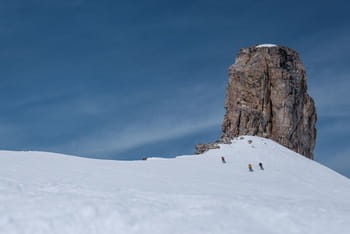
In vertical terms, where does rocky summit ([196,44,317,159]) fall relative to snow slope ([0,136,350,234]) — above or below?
above

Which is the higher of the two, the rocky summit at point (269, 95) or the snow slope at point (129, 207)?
the rocky summit at point (269, 95)

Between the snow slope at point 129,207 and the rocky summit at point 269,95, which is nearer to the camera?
the snow slope at point 129,207

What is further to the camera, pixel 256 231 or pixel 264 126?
pixel 264 126

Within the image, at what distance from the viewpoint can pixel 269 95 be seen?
61.8m

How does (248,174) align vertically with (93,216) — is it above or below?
above

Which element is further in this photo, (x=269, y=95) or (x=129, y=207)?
(x=269, y=95)

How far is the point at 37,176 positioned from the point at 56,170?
8.82 feet

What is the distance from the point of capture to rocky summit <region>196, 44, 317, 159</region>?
59.8 metres

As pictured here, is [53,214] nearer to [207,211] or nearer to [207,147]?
[207,211]

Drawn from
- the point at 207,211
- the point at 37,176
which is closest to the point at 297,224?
the point at 207,211

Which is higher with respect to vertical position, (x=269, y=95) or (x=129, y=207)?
(x=269, y=95)

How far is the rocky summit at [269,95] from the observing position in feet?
196

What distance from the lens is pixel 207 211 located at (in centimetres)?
1374

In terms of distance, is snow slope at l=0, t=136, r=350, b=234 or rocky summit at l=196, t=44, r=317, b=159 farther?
rocky summit at l=196, t=44, r=317, b=159
